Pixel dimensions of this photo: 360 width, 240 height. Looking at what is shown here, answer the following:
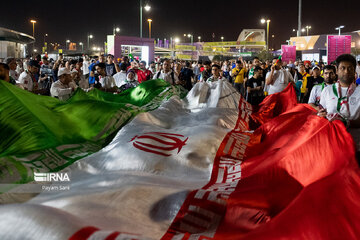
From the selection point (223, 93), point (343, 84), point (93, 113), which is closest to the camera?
point (343, 84)

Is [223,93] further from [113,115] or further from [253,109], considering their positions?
[113,115]

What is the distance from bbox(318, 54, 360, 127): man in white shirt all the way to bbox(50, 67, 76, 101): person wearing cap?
4512 mm

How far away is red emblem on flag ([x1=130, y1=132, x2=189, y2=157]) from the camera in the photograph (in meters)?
3.31

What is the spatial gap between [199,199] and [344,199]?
0.88m

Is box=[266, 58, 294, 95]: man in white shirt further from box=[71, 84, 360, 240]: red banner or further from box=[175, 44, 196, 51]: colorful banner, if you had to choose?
box=[175, 44, 196, 51]: colorful banner

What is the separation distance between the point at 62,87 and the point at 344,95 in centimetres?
493

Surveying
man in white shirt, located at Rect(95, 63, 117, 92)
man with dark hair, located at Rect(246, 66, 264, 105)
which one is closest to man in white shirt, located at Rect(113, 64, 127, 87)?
man in white shirt, located at Rect(95, 63, 117, 92)

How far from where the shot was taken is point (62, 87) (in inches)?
257

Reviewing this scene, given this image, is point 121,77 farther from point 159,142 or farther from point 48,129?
point 159,142

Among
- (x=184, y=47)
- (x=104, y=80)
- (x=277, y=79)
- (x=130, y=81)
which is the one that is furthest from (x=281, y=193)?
(x=184, y=47)

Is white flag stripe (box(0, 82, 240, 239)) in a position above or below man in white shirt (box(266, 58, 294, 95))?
below

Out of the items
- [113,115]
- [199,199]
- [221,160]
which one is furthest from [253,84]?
[199,199]

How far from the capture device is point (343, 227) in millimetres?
1418

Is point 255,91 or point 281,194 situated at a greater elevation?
point 255,91
